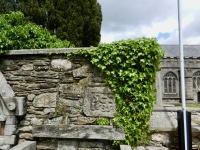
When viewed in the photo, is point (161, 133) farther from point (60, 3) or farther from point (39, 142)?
point (60, 3)

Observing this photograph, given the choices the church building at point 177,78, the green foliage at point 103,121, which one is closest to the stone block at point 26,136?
the green foliage at point 103,121

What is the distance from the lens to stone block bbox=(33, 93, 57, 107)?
3350 millimetres

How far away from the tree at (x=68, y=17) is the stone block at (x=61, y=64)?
6.31 meters

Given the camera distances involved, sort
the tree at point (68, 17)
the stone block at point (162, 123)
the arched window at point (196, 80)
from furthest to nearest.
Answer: the arched window at point (196, 80), the tree at point (68, 17), the stone block at point (162, 123)

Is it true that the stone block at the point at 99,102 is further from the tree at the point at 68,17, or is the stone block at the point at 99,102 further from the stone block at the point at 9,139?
the tree at the point at 68,17

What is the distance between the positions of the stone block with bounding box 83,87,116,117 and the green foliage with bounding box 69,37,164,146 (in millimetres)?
110

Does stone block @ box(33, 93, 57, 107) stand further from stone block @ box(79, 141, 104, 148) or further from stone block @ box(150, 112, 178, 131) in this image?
stone block @ box(150, 112, 178, 131)

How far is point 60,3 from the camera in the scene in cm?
988

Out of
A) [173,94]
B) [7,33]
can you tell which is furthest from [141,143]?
[173,94]

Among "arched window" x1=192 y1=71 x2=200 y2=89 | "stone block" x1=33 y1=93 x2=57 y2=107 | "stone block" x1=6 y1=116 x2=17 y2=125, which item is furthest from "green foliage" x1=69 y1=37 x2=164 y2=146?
"arched window" x1=192 y1=71 x2=200 y2=89

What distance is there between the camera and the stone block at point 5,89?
3373mm

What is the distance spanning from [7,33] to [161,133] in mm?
3384

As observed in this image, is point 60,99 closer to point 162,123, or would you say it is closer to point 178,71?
point 162,123

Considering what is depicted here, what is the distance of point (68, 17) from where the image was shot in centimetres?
988
